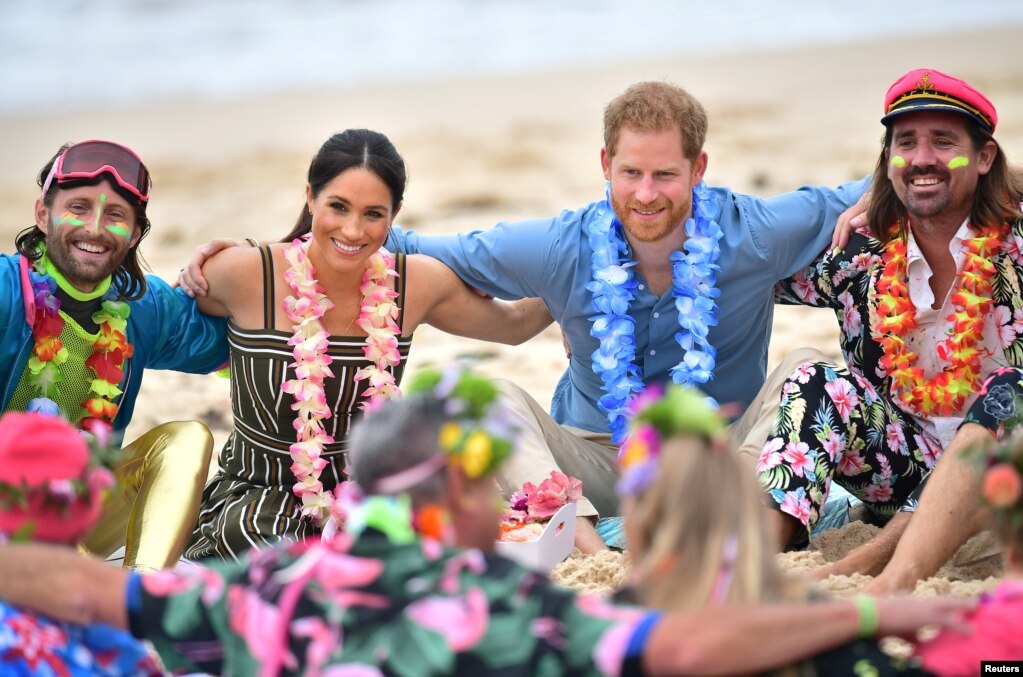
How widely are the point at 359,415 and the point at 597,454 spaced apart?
105 cm

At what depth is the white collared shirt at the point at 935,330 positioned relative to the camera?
5004 millimetres

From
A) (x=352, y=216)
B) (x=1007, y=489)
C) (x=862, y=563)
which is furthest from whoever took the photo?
(x=352, y=216)

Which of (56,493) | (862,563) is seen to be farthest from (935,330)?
(56,493)

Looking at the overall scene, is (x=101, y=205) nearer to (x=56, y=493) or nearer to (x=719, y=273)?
(x=56, y=493)

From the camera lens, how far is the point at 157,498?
4812 millimetres

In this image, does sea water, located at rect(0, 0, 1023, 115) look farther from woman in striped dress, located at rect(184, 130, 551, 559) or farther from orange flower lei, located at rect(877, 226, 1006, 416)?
woman in striped dress, located at rect(184, 130, 551, 559)

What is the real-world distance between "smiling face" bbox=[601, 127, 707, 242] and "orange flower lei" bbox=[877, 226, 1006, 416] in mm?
861

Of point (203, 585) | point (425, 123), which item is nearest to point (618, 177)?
point (203, 585)

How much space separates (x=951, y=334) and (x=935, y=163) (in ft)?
2.09

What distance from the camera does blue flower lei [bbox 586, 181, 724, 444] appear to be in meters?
5.33

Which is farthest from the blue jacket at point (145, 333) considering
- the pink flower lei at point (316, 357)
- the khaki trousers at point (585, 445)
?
the khaki trousers at point (585, 445)

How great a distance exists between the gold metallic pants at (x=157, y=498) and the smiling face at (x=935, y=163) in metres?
2.78

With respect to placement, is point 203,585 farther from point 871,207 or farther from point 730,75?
point 730,75

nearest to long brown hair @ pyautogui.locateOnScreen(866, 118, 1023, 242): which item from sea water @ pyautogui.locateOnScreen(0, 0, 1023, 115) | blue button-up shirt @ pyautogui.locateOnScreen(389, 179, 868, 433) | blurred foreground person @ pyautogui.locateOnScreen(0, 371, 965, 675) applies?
blue button-up shirt @ pyautogui.locateOnScreen(389, 179, 868, 433)
